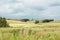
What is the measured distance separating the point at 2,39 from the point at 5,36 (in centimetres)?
42

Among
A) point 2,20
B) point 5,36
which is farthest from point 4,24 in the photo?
point 5,36

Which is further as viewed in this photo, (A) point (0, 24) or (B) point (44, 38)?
(A) point (0, 24)

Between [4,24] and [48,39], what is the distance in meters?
50.0

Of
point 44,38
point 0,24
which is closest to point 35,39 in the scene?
point 44,38

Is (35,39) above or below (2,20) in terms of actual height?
above

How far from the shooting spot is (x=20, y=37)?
35.9ft

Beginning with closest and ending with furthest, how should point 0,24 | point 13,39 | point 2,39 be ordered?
point 13,39, point 2,39, point 0,24

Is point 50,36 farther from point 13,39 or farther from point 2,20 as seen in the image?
point 2,20

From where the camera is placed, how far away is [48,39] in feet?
36.2

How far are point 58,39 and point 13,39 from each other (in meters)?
2.49

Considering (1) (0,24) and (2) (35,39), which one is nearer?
(2) (35,39)

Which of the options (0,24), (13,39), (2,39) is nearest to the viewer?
(13,39)

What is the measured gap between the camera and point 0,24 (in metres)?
58.6

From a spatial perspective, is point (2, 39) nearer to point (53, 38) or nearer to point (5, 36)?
point (5, 36)
